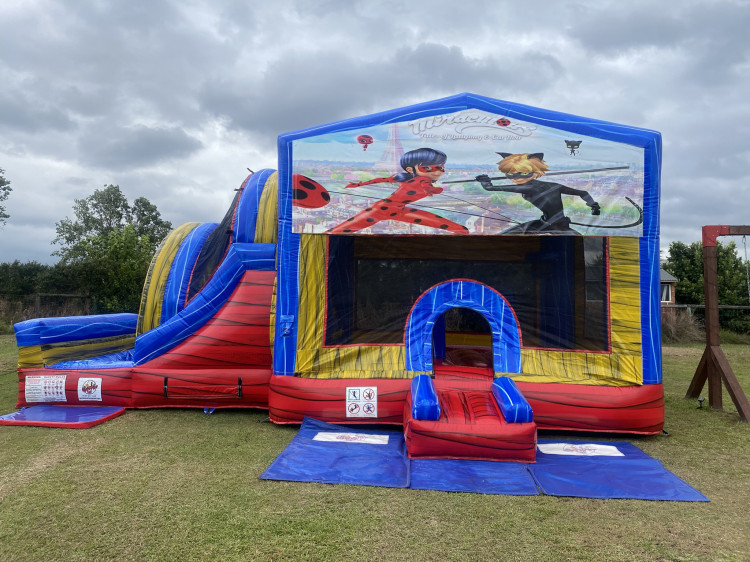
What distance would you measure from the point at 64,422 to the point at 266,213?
2.94 meters

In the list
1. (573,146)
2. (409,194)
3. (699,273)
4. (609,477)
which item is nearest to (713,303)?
(573,146)

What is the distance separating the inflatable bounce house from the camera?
14.0ft

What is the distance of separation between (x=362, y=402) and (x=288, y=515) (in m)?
1.74

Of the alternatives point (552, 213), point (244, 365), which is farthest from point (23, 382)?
point (552, 213)

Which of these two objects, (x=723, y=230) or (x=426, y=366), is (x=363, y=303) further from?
(x=723, y=230)

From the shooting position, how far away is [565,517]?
2754 millimetres

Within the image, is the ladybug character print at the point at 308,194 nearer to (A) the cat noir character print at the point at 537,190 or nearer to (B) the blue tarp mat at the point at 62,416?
(A) the cat noir character print at the point at 537,190

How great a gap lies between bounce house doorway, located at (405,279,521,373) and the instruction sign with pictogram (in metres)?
0.44

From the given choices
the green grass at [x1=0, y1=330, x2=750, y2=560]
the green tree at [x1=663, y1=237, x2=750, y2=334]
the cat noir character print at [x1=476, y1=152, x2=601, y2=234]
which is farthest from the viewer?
the green tree at [x1=663, y1=237, x2=750, y2=334]

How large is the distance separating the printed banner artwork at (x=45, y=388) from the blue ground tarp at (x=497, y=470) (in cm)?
286

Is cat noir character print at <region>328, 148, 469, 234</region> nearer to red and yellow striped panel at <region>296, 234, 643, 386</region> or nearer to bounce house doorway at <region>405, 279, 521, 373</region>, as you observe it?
red and yellow striped panel at <region>296, 234, 643, 386</region>

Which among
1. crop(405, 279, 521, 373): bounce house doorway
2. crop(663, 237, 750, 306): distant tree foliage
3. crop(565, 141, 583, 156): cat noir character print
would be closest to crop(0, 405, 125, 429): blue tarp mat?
crop(405, 279, 521, 373): bounce house doorway

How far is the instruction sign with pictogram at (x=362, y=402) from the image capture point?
441 cm

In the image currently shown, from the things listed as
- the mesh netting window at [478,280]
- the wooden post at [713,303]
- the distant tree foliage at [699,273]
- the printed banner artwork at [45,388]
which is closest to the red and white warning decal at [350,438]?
the mesh netting window at [478,280]
